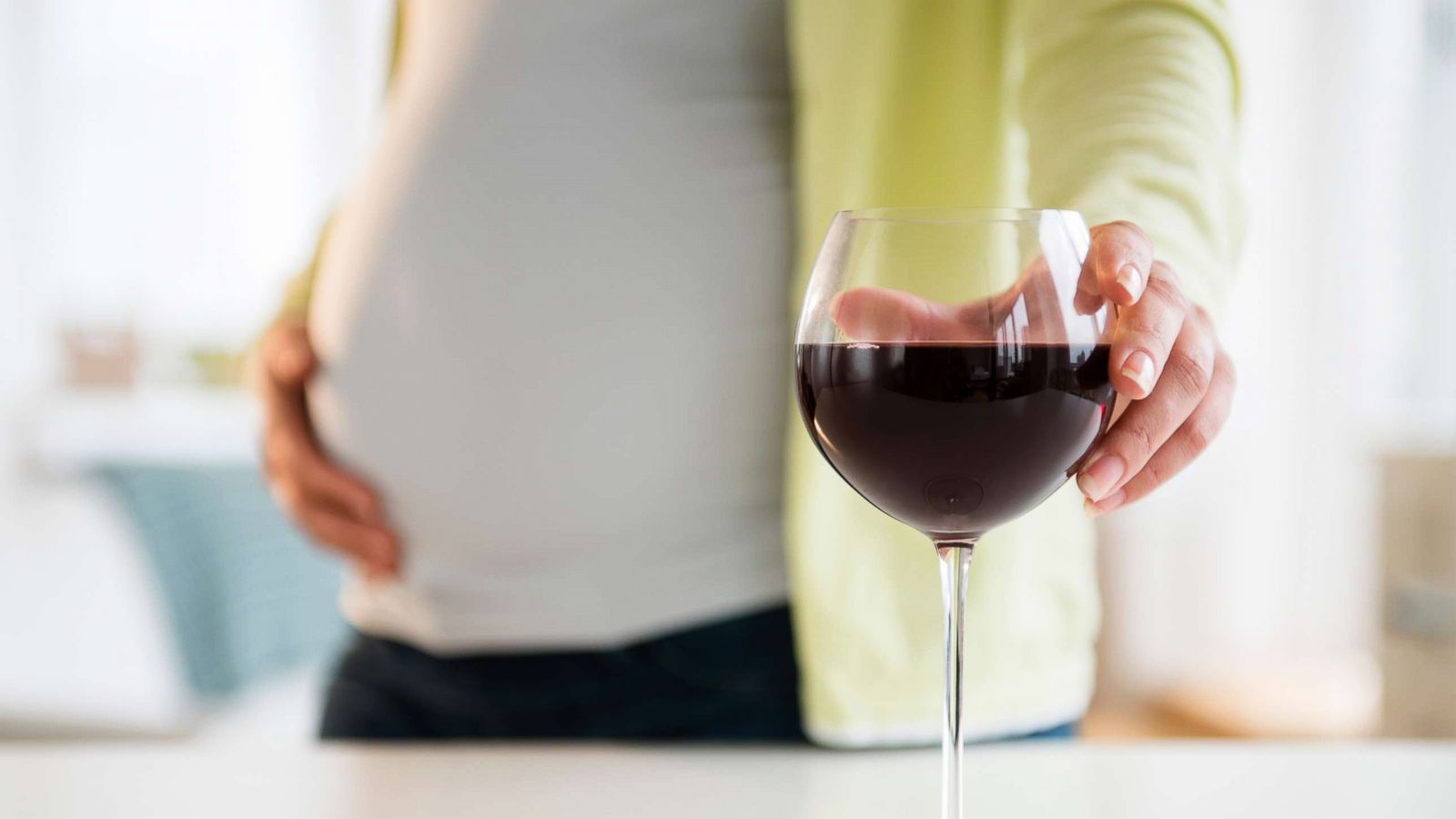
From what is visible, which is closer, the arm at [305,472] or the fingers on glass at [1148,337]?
the fingers on glass at [1148,337]

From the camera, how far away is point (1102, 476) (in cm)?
52

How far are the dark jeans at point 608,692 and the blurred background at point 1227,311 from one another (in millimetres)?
2826

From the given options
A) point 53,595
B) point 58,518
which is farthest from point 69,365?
point 53,595

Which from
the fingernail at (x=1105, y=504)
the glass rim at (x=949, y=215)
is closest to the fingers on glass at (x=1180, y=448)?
the fingernail at (x=1105, y=504)

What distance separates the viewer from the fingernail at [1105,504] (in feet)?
1.76

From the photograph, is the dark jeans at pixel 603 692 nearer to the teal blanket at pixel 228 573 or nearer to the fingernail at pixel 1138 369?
the fingernail at pixel 1138 369

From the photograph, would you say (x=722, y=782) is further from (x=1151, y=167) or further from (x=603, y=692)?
(x=1151, y=167)

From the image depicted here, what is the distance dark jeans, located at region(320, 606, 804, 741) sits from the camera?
3.14 feet

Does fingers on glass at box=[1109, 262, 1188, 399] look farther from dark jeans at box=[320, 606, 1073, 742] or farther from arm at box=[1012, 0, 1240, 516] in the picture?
dark jeans at box=[320, 606, 1073, 742]

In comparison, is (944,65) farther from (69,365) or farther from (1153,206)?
(69,365)

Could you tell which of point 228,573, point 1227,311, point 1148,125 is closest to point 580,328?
point 1148,125

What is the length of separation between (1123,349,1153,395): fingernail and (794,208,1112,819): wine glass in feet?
0.07

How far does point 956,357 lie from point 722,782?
1.25 ft

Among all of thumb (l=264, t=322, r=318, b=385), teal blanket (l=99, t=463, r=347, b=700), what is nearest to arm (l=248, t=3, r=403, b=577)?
thumb (l=264, t=322, r=318, b=385)
